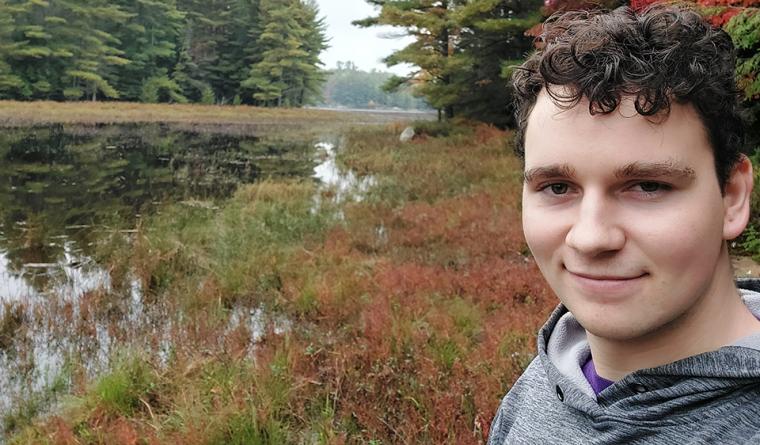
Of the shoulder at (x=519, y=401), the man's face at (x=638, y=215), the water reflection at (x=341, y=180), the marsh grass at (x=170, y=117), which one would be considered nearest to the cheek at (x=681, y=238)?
the man's face at (x=638, y=215)

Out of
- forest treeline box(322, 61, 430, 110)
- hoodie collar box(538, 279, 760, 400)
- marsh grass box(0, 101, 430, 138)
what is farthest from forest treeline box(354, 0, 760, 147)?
forest treeline box(322, 61, 430, 110)

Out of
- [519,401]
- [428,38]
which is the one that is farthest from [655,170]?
[428,38]

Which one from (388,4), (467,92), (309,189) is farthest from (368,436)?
(388,4)

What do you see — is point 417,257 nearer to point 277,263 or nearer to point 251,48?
point 277,263

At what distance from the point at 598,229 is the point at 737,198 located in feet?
0.90

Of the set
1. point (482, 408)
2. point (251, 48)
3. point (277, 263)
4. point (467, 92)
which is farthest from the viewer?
point (251, 48)

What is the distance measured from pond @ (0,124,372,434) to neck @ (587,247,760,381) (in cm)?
416

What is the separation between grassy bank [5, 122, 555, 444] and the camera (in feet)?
11.6

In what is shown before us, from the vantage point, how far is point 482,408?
3.34 metres

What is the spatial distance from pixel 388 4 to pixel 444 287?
2141cm

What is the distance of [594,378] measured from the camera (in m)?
1.24

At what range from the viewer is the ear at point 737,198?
42.2 inches

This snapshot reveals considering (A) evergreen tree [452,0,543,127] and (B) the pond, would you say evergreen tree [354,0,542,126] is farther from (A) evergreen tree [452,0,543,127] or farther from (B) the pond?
(B) the pond

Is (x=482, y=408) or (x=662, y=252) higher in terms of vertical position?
(x=662, y=252)
